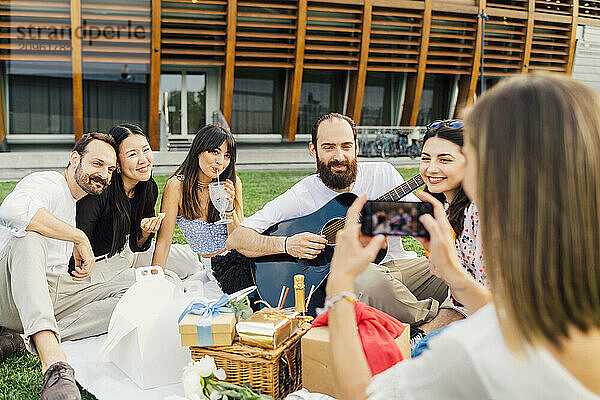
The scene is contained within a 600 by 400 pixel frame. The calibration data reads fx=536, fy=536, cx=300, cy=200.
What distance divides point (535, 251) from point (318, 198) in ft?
9.19

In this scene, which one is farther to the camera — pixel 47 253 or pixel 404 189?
pixel 404 189

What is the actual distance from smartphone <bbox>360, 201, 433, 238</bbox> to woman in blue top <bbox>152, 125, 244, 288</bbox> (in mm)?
2303

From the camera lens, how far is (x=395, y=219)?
186cm

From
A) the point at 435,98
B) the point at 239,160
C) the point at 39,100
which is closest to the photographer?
the point at 39,100

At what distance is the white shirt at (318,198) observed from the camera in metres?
3.77

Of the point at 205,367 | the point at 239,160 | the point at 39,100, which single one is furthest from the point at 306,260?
the point at 39,100

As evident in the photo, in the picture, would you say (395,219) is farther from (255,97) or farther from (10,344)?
(255,97)

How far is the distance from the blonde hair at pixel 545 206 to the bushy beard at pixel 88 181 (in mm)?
3071

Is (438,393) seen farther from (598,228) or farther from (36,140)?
(36,140)

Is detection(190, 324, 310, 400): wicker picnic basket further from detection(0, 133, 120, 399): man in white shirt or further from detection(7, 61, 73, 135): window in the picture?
detection(7, 61, 73, 135): window

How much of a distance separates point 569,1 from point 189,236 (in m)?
21.0

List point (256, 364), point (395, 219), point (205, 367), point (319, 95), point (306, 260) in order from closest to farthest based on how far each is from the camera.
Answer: point (395, 219)
point (205, 367)
point (256, 364)
point (306, 260)
point (319, 95)

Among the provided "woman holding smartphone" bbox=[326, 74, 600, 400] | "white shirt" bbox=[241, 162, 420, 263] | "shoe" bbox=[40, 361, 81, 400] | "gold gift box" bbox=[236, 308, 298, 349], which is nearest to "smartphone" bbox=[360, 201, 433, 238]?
"woman holding smartphone" bbox=[326, 74, 600, 400]

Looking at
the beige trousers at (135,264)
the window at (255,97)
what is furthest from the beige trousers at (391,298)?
the window at (255,97)
